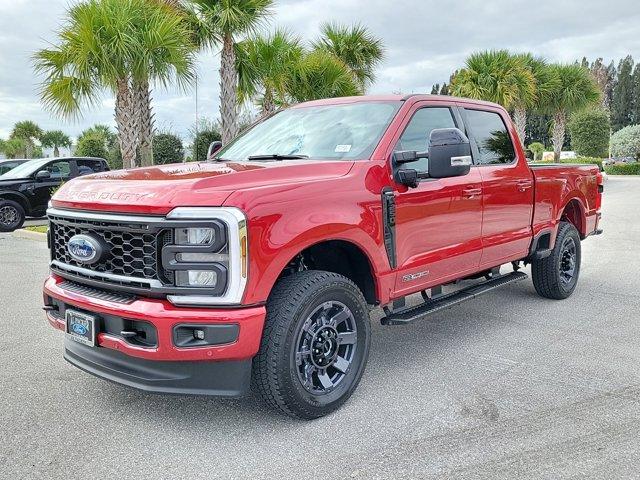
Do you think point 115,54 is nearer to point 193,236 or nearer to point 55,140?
point 193,236

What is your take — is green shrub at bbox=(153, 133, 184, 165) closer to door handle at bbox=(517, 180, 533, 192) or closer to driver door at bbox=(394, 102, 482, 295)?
door handle at bbox=(517, 180, 533, 192)

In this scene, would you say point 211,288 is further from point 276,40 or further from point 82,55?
point 276,40

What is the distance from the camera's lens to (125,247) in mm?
3143

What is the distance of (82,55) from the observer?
1116 centimetres

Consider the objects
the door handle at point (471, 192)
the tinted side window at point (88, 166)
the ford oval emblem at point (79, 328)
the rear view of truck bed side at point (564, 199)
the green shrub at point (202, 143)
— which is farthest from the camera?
the green shrub at point (202, 143)

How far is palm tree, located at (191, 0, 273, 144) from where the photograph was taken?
13.6m

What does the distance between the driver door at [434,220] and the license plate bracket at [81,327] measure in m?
1.94

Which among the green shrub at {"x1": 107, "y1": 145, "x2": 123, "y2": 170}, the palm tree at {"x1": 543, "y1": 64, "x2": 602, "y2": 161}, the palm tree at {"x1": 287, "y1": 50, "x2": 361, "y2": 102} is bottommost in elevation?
the green shrub at {"x1": 107, "y1": 145, "x2": 123, "y2": 170}

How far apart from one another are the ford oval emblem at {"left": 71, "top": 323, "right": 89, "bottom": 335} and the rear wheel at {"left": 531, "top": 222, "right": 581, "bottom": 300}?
455 centimetres

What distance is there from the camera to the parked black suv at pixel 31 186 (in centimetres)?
1297

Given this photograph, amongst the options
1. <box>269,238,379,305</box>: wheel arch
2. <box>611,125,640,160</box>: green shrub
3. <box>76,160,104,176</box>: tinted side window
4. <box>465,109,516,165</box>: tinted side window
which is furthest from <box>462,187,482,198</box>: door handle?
<box>611,125,640,160</box>: green shrub

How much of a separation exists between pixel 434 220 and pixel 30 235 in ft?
34.1

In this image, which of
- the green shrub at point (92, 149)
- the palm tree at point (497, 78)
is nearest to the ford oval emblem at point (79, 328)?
the palm tree at point (497, 78)

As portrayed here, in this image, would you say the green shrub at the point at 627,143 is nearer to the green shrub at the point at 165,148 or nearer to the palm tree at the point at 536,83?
the palm tree at the point at 536,83
